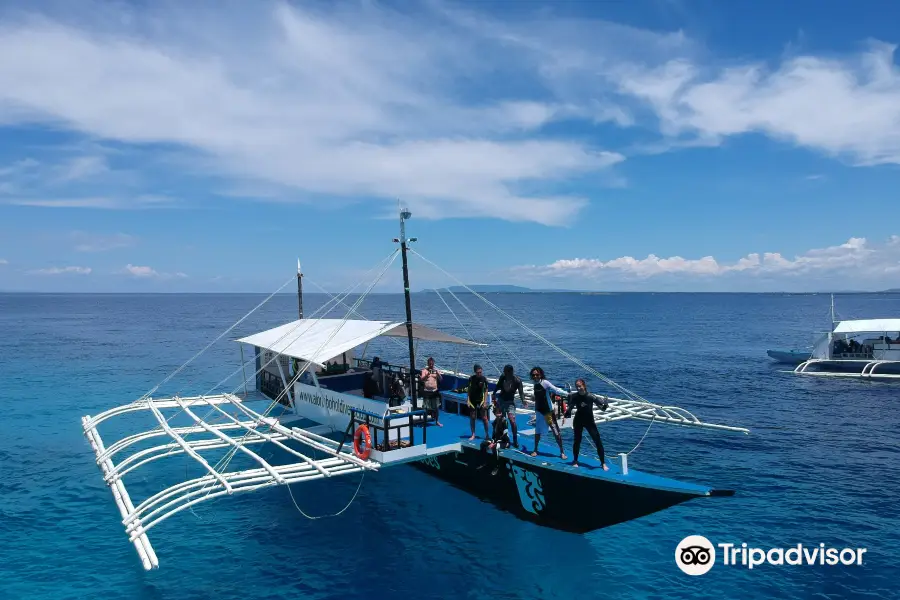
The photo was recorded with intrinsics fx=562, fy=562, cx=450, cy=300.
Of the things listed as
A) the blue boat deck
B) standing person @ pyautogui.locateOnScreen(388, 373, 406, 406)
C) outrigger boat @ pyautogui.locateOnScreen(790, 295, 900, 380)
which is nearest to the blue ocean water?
the blue boat deck

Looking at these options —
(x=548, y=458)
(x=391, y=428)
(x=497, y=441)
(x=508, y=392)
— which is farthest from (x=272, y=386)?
(x=548, y=458)

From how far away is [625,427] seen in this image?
2956cm

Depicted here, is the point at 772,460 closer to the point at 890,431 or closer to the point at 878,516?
the point at 878,516

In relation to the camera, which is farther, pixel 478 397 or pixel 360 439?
pixel 478 397

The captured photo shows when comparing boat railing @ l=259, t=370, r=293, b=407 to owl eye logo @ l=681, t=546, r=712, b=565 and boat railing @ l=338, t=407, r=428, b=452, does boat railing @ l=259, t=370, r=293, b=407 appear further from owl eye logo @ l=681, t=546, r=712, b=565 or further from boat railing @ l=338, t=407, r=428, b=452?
owl eye logo @ l=681, t=546, r=712, b=565

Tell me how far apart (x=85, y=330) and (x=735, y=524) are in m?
104

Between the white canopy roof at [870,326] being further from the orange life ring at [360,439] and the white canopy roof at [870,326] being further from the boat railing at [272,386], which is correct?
the orange life ring at [360,439]

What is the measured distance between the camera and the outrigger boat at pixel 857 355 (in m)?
44.7

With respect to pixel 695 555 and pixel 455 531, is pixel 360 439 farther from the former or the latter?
pixel 695 555

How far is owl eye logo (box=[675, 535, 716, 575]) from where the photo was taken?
564 inches

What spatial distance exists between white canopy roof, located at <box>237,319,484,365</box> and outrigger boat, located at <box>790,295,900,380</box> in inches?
1534

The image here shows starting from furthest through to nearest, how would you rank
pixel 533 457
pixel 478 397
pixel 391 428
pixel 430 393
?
pixel 430 393 < pixel 478 397 < pixel 391 428 < pixel 533 457

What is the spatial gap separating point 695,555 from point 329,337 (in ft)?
44.0

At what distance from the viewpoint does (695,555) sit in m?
14.9
